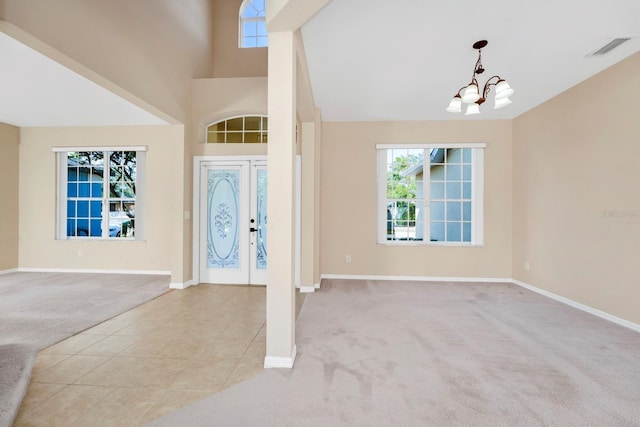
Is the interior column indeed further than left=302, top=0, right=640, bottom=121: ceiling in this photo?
No

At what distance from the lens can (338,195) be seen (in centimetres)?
497

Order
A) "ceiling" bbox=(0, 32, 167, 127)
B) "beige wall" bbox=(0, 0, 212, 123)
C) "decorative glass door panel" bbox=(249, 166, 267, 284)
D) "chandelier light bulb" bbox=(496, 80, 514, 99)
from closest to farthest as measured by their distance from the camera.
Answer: "beige wall" bbox=(0, 0, 212, 123) → "chandelier light bulb" bbox=(496, 80, 514, 99) → "ceiling" bbox=(0, 32, 167, 127) → "decorative glass door panel" bbox=(249, 166, 267, 284)

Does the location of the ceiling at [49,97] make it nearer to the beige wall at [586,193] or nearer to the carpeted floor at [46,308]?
the carpeted floor at [46,308]

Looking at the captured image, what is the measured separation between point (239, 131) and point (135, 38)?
5.81ft

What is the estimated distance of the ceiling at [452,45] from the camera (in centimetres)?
233

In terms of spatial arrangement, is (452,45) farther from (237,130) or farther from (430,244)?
(237,130)

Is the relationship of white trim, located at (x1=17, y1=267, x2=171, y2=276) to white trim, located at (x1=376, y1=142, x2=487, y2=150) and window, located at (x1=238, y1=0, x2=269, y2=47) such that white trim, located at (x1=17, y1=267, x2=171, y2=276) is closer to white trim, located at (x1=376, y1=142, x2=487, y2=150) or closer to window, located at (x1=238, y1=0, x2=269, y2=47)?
white trim, located at (x1=376, y1=142, x2=487, y2=150)

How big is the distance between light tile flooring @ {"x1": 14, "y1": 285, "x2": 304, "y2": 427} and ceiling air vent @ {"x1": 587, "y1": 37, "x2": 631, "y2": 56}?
4376 mm

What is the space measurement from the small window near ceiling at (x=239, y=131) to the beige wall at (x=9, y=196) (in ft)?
12.4

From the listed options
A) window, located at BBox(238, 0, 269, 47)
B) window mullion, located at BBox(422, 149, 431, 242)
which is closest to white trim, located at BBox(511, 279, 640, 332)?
window mullion, located at BBox(422, 149, 431, 242)

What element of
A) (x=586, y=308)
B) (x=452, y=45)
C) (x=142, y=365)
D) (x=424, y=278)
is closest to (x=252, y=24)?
(x=452, y=45)

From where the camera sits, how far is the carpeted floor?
1.89 m

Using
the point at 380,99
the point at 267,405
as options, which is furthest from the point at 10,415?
the point at 380,99

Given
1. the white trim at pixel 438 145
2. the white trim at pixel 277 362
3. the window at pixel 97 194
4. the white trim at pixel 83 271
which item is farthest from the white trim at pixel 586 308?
the window at pixel 97 194
